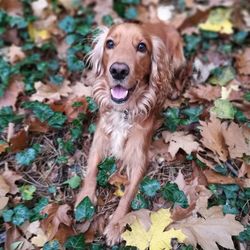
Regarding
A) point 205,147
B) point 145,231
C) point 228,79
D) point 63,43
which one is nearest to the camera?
point 145,231

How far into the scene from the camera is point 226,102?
4051mm

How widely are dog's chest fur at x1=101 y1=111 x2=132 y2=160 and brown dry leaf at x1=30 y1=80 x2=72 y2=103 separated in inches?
28.2

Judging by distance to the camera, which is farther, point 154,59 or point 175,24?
point 175,24

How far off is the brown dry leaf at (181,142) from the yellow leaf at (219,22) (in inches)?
65.5

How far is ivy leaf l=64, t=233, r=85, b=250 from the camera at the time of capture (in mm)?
3283

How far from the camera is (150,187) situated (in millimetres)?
3584

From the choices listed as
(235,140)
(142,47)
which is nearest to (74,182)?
(142,47)

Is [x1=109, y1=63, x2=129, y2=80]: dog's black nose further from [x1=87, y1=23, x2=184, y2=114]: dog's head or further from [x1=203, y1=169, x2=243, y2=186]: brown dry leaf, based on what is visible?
[x1=203, y1=169, x2=243, y2=186]: brown dry leaf

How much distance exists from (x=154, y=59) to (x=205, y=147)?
92 centimetres

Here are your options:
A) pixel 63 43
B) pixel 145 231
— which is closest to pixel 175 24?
pixel 63 43

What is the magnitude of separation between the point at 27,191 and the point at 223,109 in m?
1.94

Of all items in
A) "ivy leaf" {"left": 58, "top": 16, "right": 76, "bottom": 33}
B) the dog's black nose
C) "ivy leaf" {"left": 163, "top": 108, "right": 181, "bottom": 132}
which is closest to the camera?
the dog's black nose

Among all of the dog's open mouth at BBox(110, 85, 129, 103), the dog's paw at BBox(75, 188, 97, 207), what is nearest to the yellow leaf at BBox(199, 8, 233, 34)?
the dog's open mouth at BBox(110, 85, 129, 103)

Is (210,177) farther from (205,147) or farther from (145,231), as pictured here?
(145,231)
